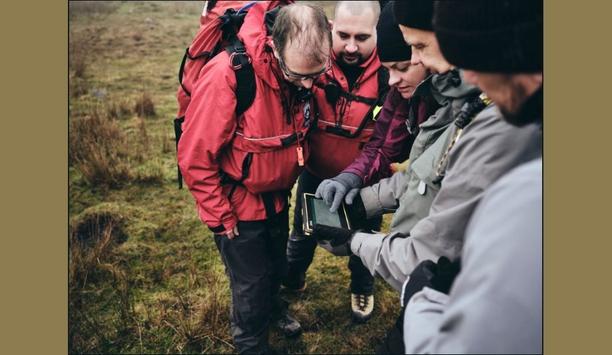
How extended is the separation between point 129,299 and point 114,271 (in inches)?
14.9

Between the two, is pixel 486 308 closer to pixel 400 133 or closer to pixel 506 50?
pixel 506 50

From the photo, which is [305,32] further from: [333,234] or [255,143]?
[333,234]

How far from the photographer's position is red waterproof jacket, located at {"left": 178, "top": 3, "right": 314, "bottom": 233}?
8.14ft

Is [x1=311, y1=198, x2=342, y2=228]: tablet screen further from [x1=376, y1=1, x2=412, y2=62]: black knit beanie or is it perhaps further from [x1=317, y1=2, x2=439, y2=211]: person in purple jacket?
[x1=376, y1=1, x2=412, y2=62]: black knit beanie

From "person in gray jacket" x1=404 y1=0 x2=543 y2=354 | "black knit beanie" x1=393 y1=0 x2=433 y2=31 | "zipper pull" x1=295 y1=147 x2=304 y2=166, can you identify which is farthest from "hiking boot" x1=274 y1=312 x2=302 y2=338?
"black knit beanie" x1=393 y1=0 x2=433 y2=31

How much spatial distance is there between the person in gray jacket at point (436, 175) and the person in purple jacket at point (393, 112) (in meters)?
0.20

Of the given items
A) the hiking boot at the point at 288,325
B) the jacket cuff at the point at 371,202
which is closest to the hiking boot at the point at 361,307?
the hiking boot at the point at 288,325

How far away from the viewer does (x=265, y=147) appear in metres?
2.63

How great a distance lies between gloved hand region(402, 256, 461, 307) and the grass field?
2.18 meters

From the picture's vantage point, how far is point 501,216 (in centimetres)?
104

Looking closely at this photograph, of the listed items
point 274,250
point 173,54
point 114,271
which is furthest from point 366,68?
point 173,54

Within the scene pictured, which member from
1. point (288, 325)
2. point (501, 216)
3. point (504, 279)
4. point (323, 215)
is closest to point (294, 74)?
point (323, 215)

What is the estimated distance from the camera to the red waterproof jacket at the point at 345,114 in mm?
2990

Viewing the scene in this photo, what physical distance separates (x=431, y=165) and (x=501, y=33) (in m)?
0.91
